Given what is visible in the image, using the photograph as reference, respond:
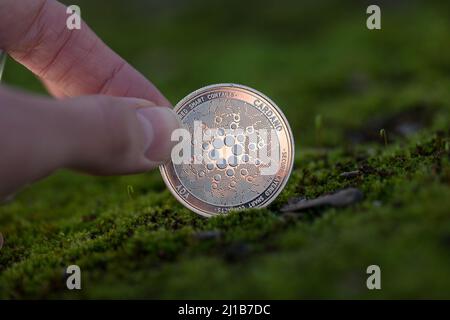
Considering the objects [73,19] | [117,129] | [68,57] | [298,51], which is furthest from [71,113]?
[298,51]

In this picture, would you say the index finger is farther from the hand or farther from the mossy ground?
the mossy ground

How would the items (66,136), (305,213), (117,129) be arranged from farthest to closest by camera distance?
(305,213), (117,129), (66,136)

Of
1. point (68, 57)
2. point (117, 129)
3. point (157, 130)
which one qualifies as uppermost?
point (68, 57)

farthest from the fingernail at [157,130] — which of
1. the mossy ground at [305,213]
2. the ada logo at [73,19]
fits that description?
the ada logo at [73,19]

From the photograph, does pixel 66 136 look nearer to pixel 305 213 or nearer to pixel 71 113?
pixel 71 113

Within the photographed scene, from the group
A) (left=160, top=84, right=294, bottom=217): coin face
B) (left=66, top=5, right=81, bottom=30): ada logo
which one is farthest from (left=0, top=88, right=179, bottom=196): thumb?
(left=66, top=5, right=81, bottom=30): ada logo

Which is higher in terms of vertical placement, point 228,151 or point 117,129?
point 228,151

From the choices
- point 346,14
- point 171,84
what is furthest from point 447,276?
point 346,14
